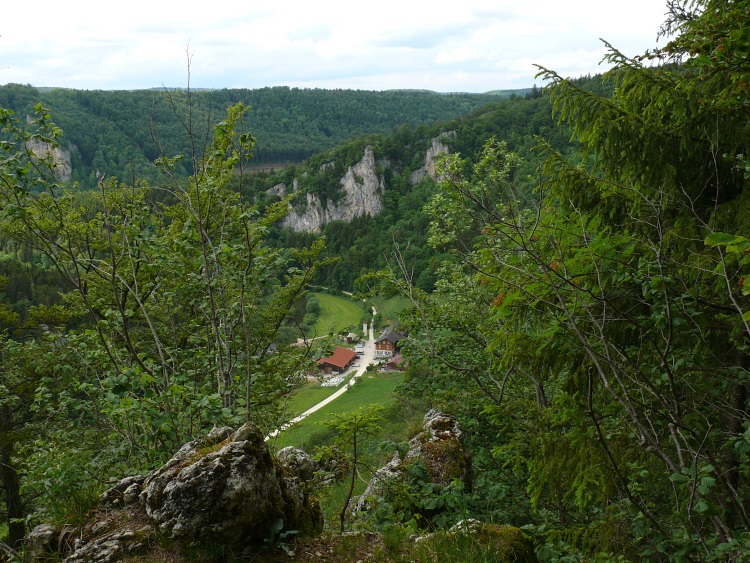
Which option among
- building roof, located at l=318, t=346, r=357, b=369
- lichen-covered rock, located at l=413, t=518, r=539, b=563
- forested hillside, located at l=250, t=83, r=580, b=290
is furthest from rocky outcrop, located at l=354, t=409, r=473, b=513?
forested hillside, located at l=250, t=83, r=580, b=290

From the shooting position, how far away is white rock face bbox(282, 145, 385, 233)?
438 ft

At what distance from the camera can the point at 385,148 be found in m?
140

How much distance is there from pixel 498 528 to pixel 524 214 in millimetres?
9586

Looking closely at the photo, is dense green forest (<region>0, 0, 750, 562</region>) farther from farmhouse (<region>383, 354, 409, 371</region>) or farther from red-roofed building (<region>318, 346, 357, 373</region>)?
red-roofed building (<region>318, 346, 357, 373</region>)

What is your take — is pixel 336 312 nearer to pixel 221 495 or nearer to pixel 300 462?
pixel 300 462

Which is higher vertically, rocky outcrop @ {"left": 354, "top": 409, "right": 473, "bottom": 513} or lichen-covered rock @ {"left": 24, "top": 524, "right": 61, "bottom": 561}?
lichen-covered rock @ {"left": 24, "top": 524, "right": 61, "bottom": 561}

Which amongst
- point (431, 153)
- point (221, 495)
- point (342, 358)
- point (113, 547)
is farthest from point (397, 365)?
point (431, 153)

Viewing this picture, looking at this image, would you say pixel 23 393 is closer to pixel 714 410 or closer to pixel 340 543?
pixel 340 543

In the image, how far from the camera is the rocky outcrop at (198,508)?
142 inches

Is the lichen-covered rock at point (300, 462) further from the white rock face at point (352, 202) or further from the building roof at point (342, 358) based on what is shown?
the white rock face at point (352, 202)

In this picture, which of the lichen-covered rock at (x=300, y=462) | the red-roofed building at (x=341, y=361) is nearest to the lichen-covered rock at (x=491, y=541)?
the lichen-covered rock at (x=300, y=462)

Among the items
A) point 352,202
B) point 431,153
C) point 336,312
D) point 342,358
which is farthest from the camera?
point 352,202

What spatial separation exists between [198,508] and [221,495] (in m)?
0.18

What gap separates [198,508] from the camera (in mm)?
3598
